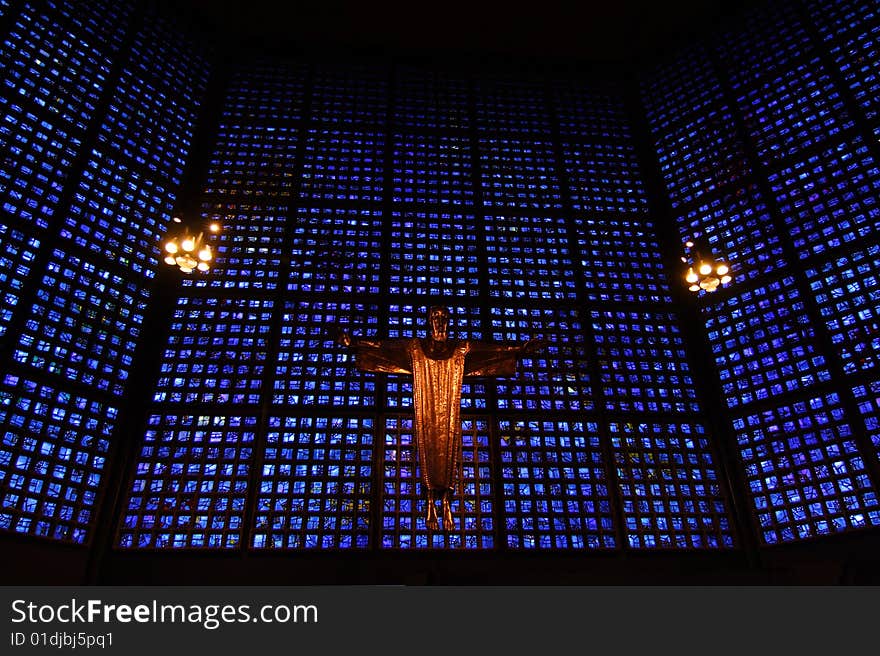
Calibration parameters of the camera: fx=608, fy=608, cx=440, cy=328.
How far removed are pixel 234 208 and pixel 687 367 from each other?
11432 millimetres

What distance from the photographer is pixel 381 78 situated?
18859mm

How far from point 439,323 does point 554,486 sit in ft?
12.9

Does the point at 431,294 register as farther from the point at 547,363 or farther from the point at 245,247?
the point at 245,247

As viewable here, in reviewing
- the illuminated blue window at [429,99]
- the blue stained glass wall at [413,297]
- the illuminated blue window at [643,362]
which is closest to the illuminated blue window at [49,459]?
the blue stained glass wall at [413,297]

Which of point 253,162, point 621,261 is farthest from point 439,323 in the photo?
point 253,162

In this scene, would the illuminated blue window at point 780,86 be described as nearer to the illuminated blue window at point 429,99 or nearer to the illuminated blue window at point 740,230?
the illuminated blue window at point 740,230

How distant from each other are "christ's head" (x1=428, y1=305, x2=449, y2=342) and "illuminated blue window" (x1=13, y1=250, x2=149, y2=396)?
6158 mm

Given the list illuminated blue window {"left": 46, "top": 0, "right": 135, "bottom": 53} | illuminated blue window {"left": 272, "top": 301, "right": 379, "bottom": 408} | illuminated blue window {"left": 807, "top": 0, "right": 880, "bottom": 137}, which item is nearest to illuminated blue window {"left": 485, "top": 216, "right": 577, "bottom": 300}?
illuminated blue window {"left": 272, "top": 301, "right": 379, "bottom": 408}

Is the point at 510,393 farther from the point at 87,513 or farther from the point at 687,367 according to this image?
the point at 87,513

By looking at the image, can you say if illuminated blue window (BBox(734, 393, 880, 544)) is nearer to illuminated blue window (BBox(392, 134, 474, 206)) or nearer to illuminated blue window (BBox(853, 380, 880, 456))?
illuminated blue window (BBox(853, 380, 880, 456))

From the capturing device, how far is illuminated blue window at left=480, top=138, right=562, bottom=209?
53.0 ft
